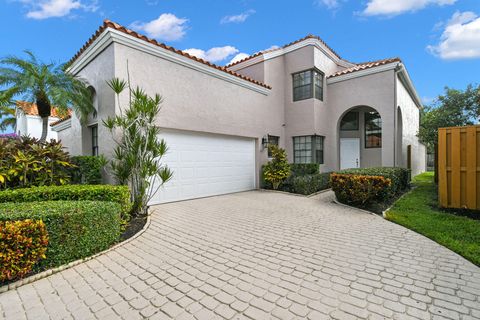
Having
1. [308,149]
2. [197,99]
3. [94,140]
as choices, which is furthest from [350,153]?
[94,140]

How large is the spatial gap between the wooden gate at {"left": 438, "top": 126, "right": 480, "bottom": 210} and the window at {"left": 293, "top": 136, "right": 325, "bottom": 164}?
5.33m

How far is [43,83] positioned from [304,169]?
33.5ft

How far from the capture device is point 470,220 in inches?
210

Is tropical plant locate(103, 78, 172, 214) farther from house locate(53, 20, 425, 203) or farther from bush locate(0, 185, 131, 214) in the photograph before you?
house locate(53, 20, 425, 203)

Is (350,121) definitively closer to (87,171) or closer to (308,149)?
(308,149)

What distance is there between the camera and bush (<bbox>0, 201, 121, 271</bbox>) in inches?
131

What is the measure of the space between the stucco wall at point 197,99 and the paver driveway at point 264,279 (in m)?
4.09

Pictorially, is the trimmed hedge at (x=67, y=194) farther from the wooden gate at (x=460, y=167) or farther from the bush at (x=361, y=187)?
the wooden gate at (x=460, y=167)

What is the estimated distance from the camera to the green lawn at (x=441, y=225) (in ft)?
12.9

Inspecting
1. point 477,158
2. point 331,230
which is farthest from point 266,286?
point 477,158

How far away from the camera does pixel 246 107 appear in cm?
995

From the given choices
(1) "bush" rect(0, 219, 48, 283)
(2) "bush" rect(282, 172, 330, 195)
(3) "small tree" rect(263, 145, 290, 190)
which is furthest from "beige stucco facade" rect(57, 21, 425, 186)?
(1) "bush" rect(0, 219, 48, 283)

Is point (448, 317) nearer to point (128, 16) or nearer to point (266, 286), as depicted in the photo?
point (266, 286)

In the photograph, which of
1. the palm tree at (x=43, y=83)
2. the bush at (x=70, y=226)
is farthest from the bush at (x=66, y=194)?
the palm tree at (x=43, y=83)
